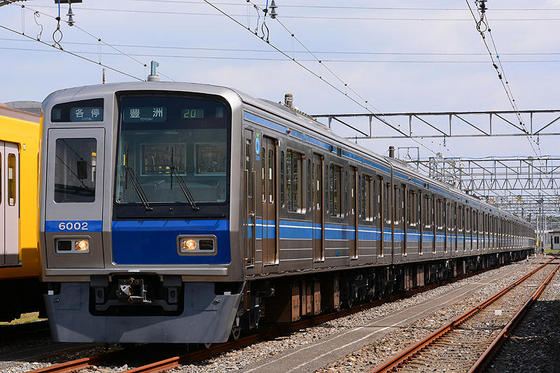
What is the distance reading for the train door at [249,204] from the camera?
10.6 metres

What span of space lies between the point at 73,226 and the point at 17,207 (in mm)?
2744

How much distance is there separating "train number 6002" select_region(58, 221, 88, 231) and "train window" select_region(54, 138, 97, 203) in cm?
27

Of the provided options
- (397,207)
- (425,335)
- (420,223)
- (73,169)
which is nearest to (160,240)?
(73,169)

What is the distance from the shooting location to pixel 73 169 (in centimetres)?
1065

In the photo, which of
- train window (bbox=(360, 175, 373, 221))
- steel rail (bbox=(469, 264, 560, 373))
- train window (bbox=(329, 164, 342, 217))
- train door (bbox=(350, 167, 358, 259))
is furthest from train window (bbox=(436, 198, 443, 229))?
train window (bbox=(329, 164, 342, 217))

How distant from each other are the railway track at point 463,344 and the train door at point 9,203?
5621 millimetres

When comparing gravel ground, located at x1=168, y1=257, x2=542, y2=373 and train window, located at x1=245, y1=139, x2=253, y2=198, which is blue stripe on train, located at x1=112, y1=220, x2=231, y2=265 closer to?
train window, located at x1=245, y1=139, x2=253, y2=198

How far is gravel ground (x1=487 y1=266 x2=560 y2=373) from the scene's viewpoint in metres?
11.3

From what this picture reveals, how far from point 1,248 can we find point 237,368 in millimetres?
4248

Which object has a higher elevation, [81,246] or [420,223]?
[420,223]

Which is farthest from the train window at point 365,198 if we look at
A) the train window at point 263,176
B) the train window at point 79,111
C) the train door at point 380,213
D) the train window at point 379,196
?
the train window at point 79,111

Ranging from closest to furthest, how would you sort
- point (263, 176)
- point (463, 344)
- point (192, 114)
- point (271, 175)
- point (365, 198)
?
point (192, 114) < point (263, 176) < point (271, 175) < point (463, 344) < point (365, 198)

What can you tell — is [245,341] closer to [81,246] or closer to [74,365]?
[74,365]

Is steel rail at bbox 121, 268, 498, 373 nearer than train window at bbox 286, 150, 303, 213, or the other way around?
steel rail at bbox 121, 268, 498, 373
